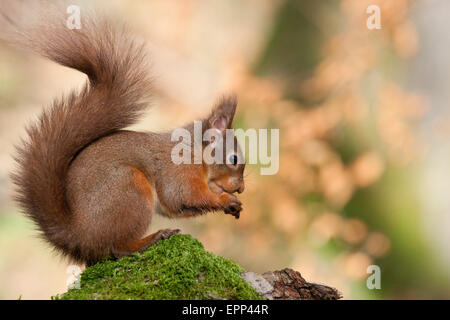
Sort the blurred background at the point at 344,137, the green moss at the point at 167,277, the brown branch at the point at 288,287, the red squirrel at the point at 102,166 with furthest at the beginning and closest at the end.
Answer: the blurred background at the point at 344,137 → the red squirrel at the point at 102,166 → the brown branch at the point at 288,287 → the green moss at the point at 167,277

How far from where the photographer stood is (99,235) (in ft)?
6.38

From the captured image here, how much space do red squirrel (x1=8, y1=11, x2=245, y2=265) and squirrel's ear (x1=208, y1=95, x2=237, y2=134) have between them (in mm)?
155

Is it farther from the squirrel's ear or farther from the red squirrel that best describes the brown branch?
the squirrel's ear

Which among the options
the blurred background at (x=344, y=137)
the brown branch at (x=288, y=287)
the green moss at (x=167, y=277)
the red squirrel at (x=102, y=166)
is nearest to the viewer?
the green moss at (x=167, y=277)

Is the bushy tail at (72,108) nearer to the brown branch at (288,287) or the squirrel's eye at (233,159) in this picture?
the squirrel's eye at (233,159)

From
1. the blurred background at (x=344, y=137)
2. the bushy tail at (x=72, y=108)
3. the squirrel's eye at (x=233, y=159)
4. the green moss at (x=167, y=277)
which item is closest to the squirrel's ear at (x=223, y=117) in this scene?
the squirrel's eye at (x=233, y=159)

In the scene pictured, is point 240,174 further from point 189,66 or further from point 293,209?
point 189,66

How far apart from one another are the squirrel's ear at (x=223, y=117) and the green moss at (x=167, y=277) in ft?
2.09

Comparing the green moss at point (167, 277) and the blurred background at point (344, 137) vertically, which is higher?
the blurred background at point (344, 137)

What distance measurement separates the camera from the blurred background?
14.1 feet

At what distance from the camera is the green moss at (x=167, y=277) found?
1688mm

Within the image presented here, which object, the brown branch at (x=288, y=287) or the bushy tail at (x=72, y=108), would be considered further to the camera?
the bushy tail at (x=72, y=108)
